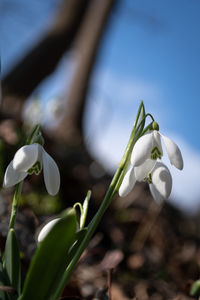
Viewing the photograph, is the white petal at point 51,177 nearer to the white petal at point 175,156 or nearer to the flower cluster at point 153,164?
the flower cluster at point 153,164

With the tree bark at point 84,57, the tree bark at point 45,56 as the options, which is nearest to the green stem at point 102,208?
the tree bark at point 45,56

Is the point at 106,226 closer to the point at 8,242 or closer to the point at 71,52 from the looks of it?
the point at 8,242

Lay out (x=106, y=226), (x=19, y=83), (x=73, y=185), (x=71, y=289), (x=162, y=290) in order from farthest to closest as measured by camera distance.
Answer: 1. (x=19, y=83)
2. (x=73, y=185)
3. (x=106, y=226)
4. (x=162, y=290)
5. (x=71, y=289)

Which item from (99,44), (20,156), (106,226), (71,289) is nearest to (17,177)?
(20,156)

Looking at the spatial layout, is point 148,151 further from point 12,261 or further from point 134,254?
point 134,254

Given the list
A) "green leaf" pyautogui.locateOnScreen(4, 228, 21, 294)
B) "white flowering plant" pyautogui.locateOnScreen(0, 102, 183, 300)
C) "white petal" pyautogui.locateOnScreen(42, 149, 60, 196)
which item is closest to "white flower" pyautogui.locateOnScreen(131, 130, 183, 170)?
"white flowering plant" pyautogui.locateOnScreen(0, 102, 183, 300)

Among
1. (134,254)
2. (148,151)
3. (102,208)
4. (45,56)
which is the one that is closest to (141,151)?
(148,151)

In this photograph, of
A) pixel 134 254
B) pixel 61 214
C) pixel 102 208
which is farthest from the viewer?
pixel 134 254

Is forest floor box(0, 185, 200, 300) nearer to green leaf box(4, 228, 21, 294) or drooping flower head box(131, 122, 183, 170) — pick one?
green leaf box(4, 228, 21, 294)
